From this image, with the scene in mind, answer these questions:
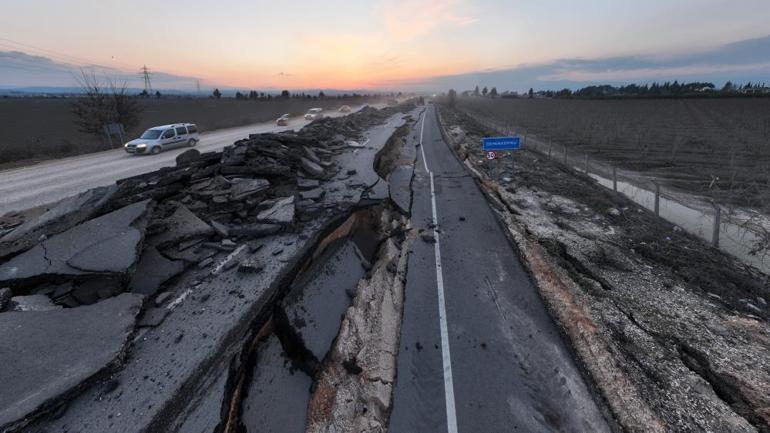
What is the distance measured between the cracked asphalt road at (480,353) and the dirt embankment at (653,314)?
0.40m

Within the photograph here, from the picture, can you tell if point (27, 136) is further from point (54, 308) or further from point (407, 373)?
point (407, 373)

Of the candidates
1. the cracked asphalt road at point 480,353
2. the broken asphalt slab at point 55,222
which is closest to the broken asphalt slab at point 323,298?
the cracked asphalt road at point 480,353

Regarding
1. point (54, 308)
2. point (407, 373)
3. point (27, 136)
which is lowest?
point (407, 373)

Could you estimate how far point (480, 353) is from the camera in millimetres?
5160

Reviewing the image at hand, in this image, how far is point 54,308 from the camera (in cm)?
500

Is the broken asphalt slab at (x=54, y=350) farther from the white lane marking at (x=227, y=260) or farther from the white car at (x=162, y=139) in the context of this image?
the white car at (x=162, y=139)

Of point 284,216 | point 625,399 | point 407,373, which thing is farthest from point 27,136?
point 625,399

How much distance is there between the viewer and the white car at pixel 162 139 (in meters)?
19.8

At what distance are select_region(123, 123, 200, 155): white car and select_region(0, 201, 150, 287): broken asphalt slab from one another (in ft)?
54.0

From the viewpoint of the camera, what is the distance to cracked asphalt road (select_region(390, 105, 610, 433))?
4152 millimetres

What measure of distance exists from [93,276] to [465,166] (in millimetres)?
15947

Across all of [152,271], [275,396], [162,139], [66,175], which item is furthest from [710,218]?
[162,139]

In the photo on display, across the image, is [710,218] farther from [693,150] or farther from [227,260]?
[227,260]

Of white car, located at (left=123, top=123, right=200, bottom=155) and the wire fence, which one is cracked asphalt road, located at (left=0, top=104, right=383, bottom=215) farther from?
the wire fence
